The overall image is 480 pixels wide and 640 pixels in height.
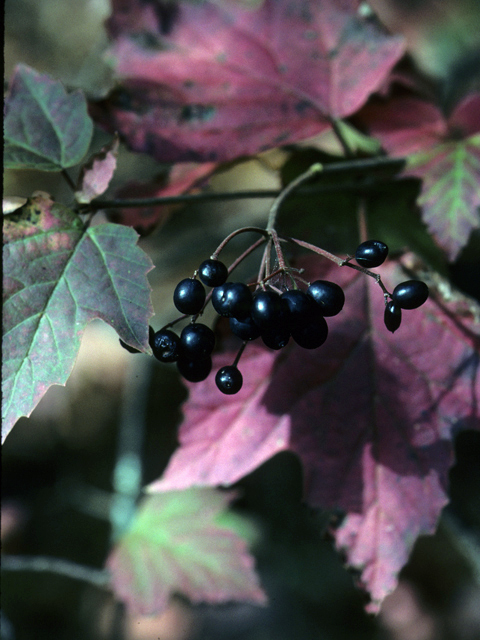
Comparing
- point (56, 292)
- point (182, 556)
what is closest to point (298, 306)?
point (56, 292)

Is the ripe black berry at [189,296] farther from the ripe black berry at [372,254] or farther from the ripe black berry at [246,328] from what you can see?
the ripe black berry at [372,254]

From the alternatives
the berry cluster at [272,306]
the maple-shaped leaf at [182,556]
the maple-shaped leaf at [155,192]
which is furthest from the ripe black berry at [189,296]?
the maple-shaped leaf at [182,556]

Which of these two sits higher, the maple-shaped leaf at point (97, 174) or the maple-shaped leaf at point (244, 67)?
the maple-shaped leaf at point (244, 67)

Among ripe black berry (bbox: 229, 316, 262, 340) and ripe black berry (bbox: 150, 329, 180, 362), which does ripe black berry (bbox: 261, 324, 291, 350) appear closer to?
ripe black berry (bbox: 229, 316, 262, 340)

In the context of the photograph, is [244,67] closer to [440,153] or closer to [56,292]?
[440,153]

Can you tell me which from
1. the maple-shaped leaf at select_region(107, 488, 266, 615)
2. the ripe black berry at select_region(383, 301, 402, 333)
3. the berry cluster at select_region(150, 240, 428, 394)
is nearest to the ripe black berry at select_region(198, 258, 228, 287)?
the berry cluster at select_region(150, 240, 428, 394)
